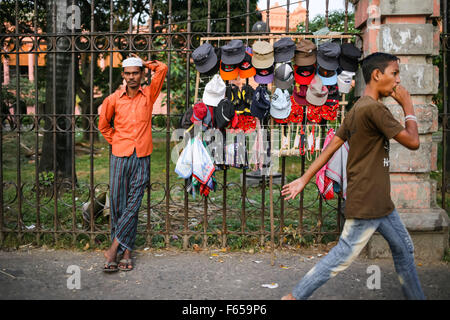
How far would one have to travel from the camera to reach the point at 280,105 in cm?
466

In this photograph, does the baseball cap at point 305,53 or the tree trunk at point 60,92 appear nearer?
the baseball cap at point 305,53

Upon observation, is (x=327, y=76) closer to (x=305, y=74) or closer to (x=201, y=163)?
(x=305, y=74)

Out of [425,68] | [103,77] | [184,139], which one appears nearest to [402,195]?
[425,68]

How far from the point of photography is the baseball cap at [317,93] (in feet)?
15.2

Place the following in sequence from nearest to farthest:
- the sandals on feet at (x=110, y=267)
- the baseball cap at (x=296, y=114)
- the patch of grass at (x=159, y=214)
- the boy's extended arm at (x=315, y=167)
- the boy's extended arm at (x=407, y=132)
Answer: the boy's extended arm at (x=407, y=132) < the boy's extended arm at (x=315, y=167) < the sandals on feet at (x=110, y=267) < the baseball cap at (x=296, y=114) < the patch of grass at (x=159, y=214)

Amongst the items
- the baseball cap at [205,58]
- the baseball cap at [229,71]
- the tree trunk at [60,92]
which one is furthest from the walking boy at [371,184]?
the tree trunk at [60,92]

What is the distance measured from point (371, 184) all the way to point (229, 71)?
7.69ft

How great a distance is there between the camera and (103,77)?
17.7 metres

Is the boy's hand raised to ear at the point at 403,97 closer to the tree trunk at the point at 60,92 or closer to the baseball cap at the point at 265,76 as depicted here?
the baseball cap at the point at 265,76

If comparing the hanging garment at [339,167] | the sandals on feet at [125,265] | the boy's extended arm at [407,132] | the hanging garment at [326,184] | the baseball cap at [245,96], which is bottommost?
the sandals on feet at [125,265]

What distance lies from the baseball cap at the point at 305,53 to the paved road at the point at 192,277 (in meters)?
2.28
